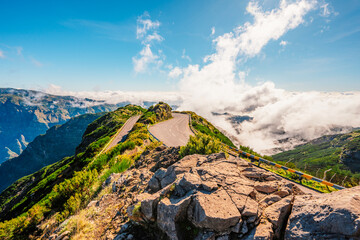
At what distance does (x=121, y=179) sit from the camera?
448 inches

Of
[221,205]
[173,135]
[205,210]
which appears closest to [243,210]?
[221,205]

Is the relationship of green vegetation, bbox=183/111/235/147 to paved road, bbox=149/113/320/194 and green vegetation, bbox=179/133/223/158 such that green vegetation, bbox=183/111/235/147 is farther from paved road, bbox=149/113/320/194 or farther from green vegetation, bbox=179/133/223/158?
green vegetation, bbox=179/133/223/158

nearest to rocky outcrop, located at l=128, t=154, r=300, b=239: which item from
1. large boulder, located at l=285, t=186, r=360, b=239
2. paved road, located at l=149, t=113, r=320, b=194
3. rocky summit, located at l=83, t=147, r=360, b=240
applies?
rocky summit, located at l=83, t=147, r=360, b=240

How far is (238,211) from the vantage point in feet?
17.6

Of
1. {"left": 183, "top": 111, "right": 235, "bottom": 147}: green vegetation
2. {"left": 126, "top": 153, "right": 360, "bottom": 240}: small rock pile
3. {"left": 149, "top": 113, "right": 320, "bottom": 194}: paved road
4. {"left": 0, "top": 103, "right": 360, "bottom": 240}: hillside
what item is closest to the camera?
{"left": 126, "top": 153, "right": 360, "bottom": 240}: small rock pile

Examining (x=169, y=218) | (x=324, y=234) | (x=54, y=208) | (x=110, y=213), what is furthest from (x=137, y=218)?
(x=54, y=208)

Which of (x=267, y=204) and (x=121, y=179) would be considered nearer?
(x=267, y=204)

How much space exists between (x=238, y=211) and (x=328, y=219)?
Answer: 7.77 ft

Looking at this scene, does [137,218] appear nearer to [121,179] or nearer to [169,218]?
[169,218]

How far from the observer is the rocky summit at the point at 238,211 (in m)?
4.20

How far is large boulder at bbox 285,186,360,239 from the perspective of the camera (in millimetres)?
3777

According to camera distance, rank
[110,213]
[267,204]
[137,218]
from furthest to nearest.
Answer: [110,213]
[137,218]
[267,204]

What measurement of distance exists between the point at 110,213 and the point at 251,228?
23.1ft

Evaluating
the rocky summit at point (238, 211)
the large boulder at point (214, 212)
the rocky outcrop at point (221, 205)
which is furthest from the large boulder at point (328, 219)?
the large boulder at point (214, 212)
